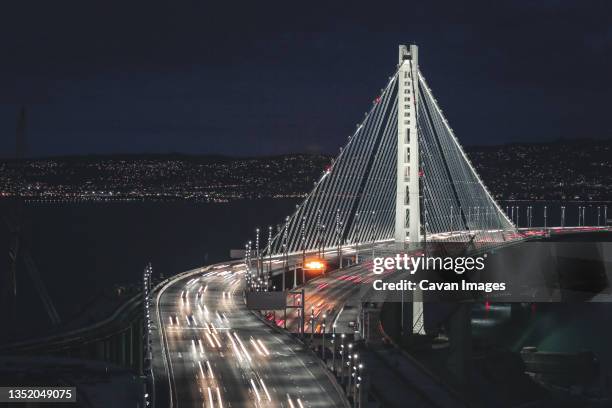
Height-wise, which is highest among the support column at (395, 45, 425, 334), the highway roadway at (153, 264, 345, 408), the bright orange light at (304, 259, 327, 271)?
the support column at (395, 45, 425, 334)

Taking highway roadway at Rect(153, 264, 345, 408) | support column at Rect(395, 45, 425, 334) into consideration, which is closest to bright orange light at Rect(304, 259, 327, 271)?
support column at Rect(395, 45, 425, 334)

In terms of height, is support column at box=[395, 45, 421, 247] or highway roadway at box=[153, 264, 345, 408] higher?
support column at box=[395, 45, 421, 247]

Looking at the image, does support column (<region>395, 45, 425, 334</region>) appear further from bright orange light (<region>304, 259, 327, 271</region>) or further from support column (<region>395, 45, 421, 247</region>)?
bright orange light (<region>304, 259, 327, 271</region>)

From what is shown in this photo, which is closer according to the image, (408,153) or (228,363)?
(228,363)

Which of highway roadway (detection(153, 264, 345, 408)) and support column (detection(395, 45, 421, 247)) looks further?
support column (detection(395, 45, 421, 247))

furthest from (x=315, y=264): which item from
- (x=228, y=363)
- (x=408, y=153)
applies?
(x=228, y=363)

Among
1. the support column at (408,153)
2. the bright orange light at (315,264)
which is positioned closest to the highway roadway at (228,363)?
the support column at (408,153)

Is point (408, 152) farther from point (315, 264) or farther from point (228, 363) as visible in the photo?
point (228, 363)

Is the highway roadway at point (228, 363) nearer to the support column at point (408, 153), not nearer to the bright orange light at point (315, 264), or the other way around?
the support column at point (408, 153)

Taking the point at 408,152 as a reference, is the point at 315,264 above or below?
below

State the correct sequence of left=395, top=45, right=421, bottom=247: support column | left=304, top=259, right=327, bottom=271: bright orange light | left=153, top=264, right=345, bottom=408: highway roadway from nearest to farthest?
left=153, top=264, right=345, bottom=408: highway roadway
left=395, top=45, right=421, bottom=247: support column
left=304, top=259, right=327, bottom=271: bright orange light
